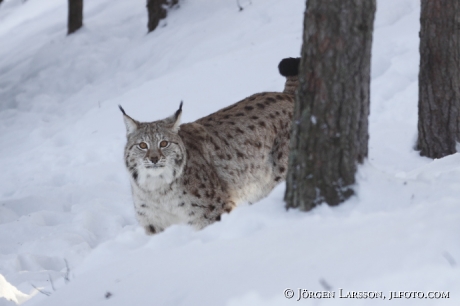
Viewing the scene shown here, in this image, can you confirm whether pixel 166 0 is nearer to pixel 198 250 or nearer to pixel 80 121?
pixel 80 121

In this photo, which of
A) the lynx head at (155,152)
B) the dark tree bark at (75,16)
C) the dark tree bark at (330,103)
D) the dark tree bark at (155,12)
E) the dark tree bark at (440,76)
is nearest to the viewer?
the dark tree bark at (330,103)

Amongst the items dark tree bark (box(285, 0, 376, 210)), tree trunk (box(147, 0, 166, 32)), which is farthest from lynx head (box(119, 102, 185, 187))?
tree trunk (box(147, 0, 166, 32))

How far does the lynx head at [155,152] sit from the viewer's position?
17.4 ft

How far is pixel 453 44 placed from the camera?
5.89 metres

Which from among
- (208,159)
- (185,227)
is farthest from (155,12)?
(185,227)

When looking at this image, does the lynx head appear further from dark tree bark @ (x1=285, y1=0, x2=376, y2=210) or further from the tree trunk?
the tree trunk

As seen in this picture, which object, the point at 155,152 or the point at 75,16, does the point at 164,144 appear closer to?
the point at 155,152

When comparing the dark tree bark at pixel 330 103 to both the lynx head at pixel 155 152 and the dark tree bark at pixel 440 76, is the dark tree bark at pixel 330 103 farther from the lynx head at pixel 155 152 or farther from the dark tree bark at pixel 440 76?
the dark tree bark at pixel 440 76

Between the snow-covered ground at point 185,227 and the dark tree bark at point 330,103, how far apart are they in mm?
119

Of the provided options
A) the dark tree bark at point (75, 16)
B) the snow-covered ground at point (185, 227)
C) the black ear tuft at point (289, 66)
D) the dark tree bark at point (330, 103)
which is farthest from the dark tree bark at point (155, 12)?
the dark tree bark at point (330, 103)

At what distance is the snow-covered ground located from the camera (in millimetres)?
3139

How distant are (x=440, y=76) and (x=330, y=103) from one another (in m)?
2.79

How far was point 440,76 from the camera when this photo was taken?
5.98 metres

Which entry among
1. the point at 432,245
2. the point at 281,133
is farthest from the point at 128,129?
the point at 432,245
